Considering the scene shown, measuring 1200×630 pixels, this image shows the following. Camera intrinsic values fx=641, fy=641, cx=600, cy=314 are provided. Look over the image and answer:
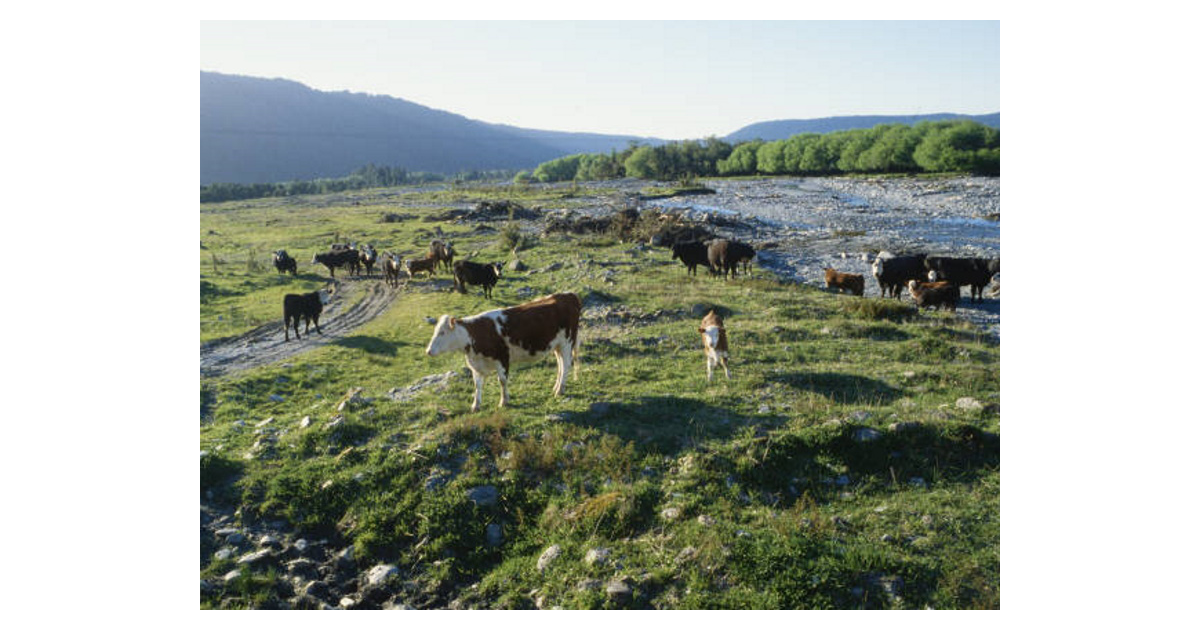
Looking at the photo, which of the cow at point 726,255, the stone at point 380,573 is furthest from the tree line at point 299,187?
the stone at point 380,573

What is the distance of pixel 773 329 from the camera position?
15742mm

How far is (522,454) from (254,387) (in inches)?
355

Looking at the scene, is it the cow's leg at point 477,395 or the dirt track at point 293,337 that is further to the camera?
the dirt track at point 293,337

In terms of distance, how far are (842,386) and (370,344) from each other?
13101mm

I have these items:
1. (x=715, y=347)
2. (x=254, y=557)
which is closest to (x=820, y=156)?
(x=715, y=347)

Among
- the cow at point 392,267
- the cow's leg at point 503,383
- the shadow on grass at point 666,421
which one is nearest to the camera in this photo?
the shadow on grass at point 666,421

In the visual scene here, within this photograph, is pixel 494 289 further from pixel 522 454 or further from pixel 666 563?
pixel 666 563

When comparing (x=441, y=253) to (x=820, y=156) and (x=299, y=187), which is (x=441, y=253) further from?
(x=299, y=187)

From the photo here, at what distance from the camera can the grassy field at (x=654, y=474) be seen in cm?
692

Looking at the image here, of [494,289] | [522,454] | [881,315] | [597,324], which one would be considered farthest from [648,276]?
[522,454]

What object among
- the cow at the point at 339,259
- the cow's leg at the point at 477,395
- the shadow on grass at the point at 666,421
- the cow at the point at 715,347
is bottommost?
the shadow on grass at the point at 666,421

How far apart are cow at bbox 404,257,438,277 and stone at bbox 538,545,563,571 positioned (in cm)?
2267

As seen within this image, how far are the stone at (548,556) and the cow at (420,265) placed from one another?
2267 cm

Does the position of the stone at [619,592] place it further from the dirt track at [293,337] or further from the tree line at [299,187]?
the tree line at [299,187]
